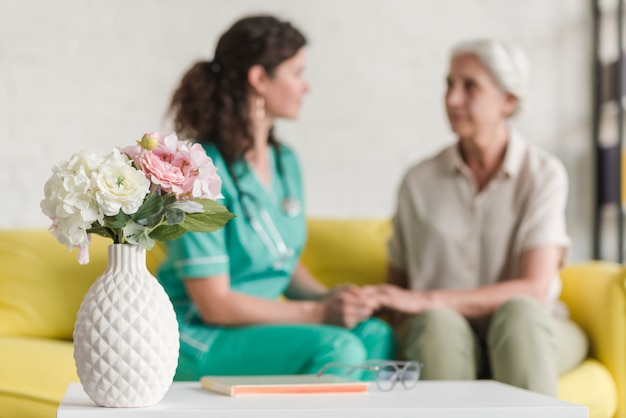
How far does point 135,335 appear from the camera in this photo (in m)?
1.33

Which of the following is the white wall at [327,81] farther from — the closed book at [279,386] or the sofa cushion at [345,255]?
the closed book at [279,386]

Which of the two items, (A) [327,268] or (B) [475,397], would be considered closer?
(B) [475,397]

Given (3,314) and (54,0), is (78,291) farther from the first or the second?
(54,0)

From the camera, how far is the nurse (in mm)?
2119

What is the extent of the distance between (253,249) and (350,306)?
10.5 inches

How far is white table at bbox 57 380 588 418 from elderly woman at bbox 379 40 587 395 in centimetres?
76

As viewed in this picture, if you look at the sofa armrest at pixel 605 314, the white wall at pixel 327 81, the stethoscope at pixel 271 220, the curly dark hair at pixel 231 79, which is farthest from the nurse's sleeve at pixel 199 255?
the white wall at pixel 327 81

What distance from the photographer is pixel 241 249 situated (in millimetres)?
2264

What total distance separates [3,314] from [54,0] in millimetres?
1258

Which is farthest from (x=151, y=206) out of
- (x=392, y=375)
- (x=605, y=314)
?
(x=605, y=314)

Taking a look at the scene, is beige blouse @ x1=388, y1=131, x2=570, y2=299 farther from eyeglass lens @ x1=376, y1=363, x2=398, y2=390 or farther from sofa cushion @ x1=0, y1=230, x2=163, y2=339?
eyeglass lens @ x1=376, y1=363, x2=398, y2=390

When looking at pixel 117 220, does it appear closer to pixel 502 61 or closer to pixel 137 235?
pixel 137 235

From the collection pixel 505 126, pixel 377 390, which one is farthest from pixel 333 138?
pixel 377 390

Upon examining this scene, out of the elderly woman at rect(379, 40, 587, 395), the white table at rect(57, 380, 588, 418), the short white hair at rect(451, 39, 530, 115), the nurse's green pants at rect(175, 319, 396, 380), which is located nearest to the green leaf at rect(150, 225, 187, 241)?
the white table at rect(57, 380, 588, 418)
